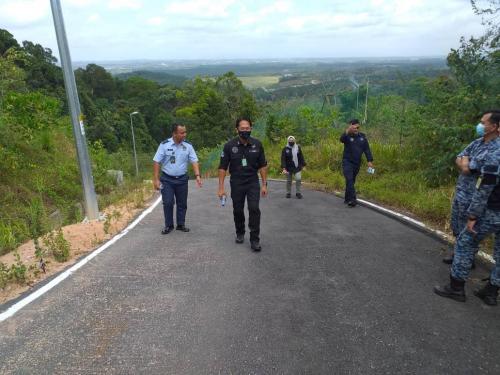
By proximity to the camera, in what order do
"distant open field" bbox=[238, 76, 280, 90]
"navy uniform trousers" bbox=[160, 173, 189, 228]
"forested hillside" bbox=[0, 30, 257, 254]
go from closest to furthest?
1. "navy uniform trousers" bbox=[160, 173, 189, 228]
2. "forested hillside" bbox=[0, 30, 257, 254]
3. "distant open field" bbox=[238, 76, 280, 90]

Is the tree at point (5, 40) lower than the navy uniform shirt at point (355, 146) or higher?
higher

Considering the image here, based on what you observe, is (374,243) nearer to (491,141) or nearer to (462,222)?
(462,222)

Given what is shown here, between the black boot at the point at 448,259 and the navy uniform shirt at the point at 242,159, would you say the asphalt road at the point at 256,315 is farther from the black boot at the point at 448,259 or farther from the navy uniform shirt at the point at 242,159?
the navy uniform shirt at the point at 242,159

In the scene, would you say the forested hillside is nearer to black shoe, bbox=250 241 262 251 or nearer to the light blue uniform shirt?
the light blue uniform shirt

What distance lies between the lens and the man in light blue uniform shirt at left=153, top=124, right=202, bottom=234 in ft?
22.1

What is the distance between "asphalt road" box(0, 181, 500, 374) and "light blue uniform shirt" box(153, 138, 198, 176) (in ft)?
4.04

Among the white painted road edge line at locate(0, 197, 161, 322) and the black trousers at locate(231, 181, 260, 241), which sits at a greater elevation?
the black trousers at locate(231, 181, 260, 241)

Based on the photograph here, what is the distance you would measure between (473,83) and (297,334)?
8.63 metres

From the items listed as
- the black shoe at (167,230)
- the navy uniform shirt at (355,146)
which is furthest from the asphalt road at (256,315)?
the navy uniform shirt at (355,146)

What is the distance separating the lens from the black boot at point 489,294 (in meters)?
4.28

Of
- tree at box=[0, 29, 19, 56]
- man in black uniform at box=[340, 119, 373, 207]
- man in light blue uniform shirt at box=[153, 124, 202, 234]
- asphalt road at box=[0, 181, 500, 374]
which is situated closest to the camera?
asphalt road at box=[0, 181, 500, 374]

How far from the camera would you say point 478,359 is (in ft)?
11.1

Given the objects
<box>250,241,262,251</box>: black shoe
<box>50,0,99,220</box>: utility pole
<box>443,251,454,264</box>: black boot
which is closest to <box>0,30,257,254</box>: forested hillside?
<box>50,0,99,220</box>: utility pole

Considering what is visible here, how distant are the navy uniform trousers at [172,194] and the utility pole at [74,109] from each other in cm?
147
